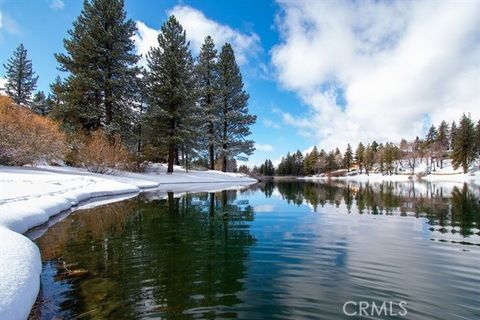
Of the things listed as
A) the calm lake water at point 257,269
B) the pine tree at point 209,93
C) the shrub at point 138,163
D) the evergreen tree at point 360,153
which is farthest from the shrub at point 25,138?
the evergreen tree at point 360,153

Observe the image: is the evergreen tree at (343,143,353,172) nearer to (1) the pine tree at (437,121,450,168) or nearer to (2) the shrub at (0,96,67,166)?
(1) the pine tree at (437,121,450,168)

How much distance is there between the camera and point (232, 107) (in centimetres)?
4034

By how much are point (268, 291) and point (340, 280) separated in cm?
120

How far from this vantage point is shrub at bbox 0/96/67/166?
19.9m

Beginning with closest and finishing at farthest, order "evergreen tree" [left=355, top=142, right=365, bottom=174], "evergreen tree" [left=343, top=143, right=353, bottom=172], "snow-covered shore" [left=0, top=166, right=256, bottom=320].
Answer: "snow-covered shore" [left=0, top=166, right=256, bottom=320], "evergreen tree" [left=355, top=142, right=365, bottom=174], "evergreen tree" [left=343, top=143, right=353, bottom=172]

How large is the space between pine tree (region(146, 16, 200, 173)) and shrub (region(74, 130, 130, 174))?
185 inches

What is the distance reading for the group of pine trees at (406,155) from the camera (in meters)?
65.6

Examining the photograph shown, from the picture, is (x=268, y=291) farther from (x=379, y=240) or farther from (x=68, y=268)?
(x=379, y=240)

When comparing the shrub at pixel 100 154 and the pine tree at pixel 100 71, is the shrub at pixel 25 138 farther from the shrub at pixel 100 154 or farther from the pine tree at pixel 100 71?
the pine tree at pixel 100 71

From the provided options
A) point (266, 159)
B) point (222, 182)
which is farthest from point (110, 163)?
point (266, 159)

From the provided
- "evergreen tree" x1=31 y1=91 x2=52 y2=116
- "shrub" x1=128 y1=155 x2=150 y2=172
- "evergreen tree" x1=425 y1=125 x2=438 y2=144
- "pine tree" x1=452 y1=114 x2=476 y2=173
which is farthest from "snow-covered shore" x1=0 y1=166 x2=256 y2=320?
"evergreen tree" x1=425 y1=125 x2=438 y2=144

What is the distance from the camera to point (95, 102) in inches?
1157

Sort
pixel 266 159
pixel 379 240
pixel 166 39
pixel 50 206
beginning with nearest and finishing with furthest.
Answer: pixel 379 240 < pixel 50 206 < pixel 166 39 < pixel 266 159

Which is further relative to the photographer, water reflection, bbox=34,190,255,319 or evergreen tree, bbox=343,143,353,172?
evergreen tree, bbox=343,143,353,172
